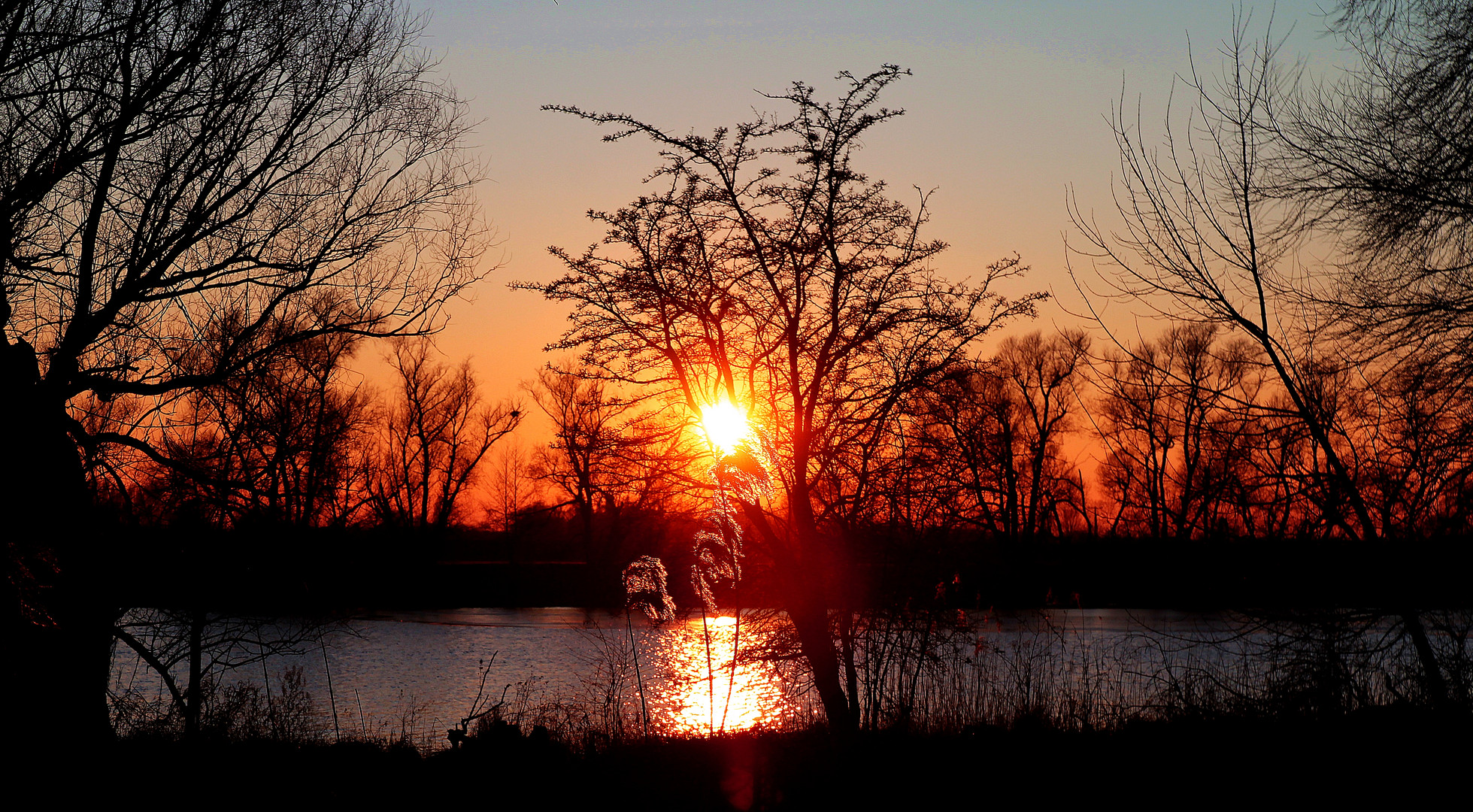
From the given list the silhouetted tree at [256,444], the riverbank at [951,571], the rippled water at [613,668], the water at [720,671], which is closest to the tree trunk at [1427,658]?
the riverbank at [951,571]

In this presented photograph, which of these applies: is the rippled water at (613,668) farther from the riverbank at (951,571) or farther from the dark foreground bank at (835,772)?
the dark foreground bank at (835,772)

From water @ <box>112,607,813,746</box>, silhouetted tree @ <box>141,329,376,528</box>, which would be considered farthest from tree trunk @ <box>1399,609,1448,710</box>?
silhouetted tree @ <box>141,329,376,528</box>

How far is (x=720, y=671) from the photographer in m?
11.9

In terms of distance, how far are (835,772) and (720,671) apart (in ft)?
14.9

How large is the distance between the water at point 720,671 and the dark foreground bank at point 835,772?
2.10 ft

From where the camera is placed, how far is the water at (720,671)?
909cm

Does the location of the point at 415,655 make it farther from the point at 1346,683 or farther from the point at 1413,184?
the point at 1413,184

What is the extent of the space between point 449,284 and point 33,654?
146 inches

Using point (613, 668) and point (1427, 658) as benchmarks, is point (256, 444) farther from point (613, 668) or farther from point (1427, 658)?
point (1427, 658)

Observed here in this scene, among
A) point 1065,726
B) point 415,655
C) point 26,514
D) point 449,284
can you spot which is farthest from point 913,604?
point 415,655

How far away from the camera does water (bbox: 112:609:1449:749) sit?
9094 mm

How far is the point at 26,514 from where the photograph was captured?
635cm

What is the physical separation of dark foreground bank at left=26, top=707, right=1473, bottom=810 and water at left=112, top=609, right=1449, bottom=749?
639 millimetres

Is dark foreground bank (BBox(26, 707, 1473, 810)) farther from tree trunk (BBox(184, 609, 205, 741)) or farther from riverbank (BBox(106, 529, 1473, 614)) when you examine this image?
riverbank (BBox(106, 529, 1473, 614))
